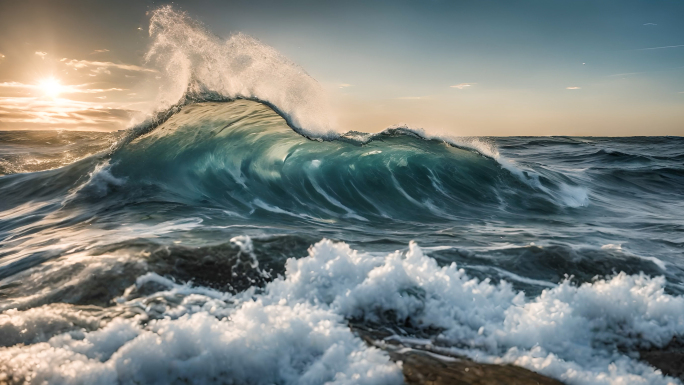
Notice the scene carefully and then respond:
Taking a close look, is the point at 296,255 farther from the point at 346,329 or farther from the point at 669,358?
the point at 669,358

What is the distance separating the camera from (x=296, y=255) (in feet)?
14.3

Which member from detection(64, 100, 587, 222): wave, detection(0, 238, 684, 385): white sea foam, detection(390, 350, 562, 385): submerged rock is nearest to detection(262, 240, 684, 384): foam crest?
detection(0, 238, 684, 385): white sea foam

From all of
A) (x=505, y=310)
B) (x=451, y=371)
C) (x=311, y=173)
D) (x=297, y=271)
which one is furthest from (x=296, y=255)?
(x=311, y=173)

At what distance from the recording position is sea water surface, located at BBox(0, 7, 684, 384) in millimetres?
2602

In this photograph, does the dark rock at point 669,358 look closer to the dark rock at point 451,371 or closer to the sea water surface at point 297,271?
the sea water surface at point 297,271

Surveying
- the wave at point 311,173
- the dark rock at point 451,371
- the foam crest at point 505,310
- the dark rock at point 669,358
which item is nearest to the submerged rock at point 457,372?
the dark rock at point 451,371

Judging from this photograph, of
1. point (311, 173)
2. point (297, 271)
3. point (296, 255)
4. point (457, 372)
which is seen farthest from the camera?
point (311, 173)

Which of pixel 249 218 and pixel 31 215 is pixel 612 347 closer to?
pixel 249 218

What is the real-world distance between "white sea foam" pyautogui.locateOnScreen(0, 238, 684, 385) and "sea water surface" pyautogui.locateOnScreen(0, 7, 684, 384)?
14 millimetres

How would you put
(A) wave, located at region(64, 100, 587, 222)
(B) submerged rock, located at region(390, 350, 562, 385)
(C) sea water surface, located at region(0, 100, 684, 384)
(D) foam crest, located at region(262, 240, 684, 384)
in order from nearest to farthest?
1. (B) submerged rock, located at region(390, 350, 562, 385)
2. (C) sea water surface, located at region(0, 100, 684, 384)
3. (D) foam crest, located at region(262, 240, 684, 384)
4. (A) wave, located at region(64, 100, 587, 222)

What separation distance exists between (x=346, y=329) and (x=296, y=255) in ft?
5.20

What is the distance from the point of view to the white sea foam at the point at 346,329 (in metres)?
2.44

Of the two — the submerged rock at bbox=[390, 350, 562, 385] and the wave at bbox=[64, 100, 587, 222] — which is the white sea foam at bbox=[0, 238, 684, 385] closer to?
the submerged rock at bbox=[390, 350, 562, 385]

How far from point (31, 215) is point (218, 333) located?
6.04m
